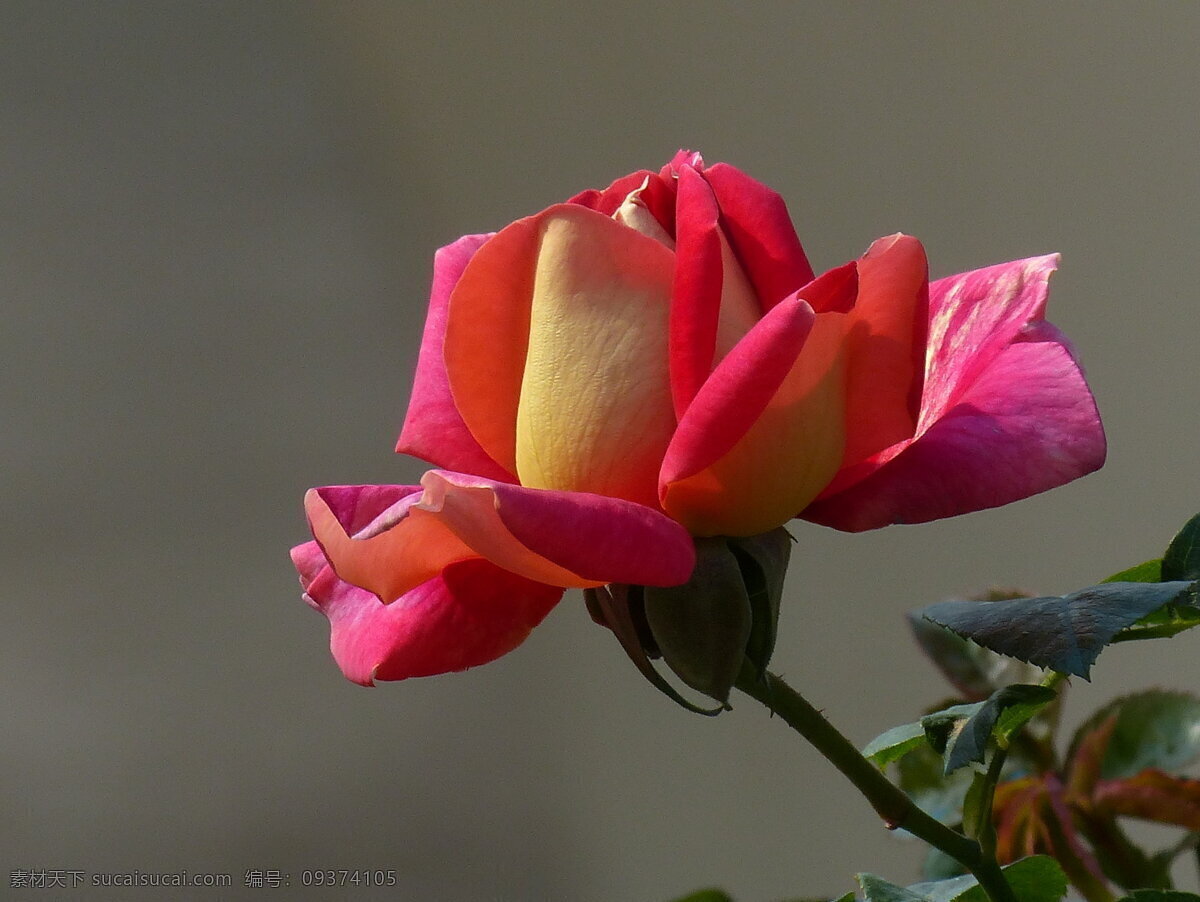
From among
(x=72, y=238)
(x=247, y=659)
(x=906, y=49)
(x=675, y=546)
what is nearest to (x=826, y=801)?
(x=247, y=659)

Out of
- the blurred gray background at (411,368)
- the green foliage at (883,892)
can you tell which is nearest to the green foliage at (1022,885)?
the green foliage at (883,892)

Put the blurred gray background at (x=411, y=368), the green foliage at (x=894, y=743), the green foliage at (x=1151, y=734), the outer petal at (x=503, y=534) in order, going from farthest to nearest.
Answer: the blurred gray background at (x=411, y=368), the green foliage at (x=1151, y=734), the green foliage at (x=894, y=743), the outer petal at (x=503, y=534)

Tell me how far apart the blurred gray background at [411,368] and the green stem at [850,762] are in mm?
670

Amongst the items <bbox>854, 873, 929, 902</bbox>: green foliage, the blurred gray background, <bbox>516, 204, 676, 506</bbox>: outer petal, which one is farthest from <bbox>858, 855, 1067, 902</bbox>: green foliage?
the blurred gray background

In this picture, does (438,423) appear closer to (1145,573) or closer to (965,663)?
(1145,573)

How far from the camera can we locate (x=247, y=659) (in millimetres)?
864

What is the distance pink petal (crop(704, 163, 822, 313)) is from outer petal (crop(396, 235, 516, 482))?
38 mm

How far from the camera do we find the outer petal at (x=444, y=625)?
16 centimetres

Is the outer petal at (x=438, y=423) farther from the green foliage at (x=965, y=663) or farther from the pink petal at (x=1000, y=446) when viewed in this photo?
the green foliage at (x=965, y=663)

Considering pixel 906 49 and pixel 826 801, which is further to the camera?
pixel 826 801

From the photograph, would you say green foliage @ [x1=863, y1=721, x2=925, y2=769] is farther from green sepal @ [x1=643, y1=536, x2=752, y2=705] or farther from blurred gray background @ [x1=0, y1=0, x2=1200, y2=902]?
blurred gray background @ [x1=0, y1=0, x2=1200, y2=902]

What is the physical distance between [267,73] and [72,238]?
22 centimetres

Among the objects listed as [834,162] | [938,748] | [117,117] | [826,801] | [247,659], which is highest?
[117,117]

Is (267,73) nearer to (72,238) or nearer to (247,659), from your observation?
(72,238)
